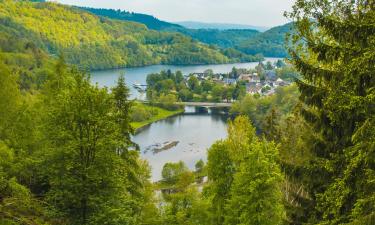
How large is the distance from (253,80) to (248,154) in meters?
148

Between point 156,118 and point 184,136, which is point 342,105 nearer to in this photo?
point 184,136

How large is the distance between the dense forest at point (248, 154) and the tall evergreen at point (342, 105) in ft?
0.10

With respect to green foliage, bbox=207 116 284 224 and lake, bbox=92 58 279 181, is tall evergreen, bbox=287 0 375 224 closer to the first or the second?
green foliage, bbox=207 116 284 224

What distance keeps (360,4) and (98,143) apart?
10.7 meters

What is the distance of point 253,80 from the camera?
16488 centimetres

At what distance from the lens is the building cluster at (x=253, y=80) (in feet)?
473

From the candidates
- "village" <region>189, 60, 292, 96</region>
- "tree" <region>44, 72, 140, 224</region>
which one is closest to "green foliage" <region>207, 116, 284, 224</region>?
"tree" <region>44, 72, 140, 224</region>

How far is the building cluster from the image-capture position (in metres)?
144

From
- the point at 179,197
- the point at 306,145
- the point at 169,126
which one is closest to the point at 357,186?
the point at 306,145

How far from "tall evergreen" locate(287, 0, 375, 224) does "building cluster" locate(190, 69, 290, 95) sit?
424ft

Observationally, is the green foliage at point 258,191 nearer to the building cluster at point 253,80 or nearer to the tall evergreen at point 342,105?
the tall evergreen at point 342,105

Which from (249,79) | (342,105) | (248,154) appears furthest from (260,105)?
(342,105)

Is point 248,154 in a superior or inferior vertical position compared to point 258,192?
superior

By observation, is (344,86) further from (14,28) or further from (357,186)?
(14,28)
